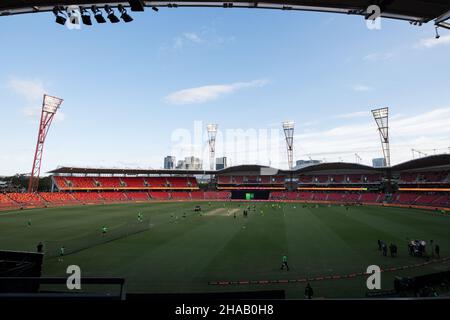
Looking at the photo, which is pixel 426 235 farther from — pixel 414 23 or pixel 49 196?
pixel 49 196

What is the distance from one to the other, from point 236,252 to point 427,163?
67.7 m

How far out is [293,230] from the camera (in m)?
37.5

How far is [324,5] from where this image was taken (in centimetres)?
1002

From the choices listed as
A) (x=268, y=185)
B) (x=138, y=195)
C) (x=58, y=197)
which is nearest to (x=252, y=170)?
(x=268, y=185)

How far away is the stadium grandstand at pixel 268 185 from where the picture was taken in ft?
236

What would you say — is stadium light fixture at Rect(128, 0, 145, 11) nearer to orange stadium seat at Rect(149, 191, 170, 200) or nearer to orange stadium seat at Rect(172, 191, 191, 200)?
orange stadium seat at Rect(172, 191, 191, 200)

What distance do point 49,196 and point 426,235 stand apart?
8462cm

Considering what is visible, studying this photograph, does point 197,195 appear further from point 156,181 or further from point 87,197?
point 87,197

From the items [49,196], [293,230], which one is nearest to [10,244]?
[293,230]

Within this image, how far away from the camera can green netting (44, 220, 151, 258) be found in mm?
26172

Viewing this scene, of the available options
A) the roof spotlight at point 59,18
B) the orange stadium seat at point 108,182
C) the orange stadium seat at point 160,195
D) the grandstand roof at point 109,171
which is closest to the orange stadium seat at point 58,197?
the grandstand roof at point 109,171

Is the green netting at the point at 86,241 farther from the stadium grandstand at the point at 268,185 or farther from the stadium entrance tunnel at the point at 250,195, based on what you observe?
the stadium entrance tunnel at the point at 250,195

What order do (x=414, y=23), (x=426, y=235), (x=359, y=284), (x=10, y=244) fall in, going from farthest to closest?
1. (x=426, y=235)
2. (x=10, y=244)
3. (x=359, y=284)
4. (x=414, y=23)

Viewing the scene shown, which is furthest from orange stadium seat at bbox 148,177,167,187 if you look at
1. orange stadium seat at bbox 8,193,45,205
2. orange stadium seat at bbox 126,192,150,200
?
orange stadium seat at bbox 8,193,45,205
